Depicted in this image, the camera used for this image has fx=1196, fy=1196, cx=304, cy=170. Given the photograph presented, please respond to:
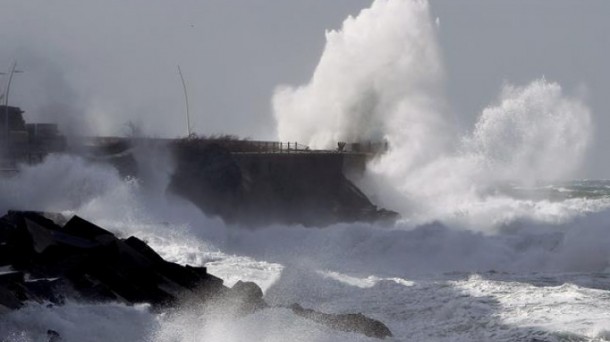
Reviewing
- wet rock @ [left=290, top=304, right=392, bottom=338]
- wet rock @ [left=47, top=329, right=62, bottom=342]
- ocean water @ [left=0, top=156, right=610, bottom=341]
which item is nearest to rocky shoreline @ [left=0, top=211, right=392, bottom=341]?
wet rock @ [left=290, top=304, right=392, bottom=338]

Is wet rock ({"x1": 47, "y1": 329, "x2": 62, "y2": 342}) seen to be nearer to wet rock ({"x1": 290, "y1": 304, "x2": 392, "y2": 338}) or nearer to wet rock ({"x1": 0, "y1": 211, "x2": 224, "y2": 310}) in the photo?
wet rock ({"x1": 0, "y1": 211, "x2": 224, "y2": 310})

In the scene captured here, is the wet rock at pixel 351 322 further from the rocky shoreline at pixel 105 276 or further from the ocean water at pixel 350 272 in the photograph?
the ocean water at pixel 350 272

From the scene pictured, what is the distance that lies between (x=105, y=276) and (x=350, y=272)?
8.86 m

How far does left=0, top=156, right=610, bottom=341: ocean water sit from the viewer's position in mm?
15219

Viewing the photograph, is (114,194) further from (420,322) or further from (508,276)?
(420,322)

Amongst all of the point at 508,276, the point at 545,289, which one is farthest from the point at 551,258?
the point at 545,289

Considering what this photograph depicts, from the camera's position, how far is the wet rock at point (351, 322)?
16031 mm

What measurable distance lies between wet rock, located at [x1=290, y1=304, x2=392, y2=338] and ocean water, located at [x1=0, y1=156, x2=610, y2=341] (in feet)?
0.90

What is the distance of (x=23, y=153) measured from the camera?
32.7 metres

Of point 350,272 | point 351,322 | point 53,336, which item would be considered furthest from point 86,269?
point 350,272

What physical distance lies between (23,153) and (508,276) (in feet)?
48.7

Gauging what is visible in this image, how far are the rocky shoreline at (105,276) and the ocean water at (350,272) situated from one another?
14.0 inches

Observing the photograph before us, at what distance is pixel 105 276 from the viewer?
16.5 meters

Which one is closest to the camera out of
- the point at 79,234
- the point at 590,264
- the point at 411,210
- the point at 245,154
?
the point at 79,234
